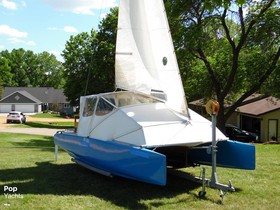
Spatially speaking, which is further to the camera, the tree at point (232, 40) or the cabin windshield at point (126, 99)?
the tree at point (232, 40)

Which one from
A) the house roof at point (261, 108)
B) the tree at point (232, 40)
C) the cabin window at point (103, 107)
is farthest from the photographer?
the house roof at point (261, 108)

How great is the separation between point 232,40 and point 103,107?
1547 centimetres

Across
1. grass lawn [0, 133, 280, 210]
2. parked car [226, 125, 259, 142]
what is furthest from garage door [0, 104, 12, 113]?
grass lawn [0, 133, 280, 210]

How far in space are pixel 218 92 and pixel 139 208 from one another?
17220 millimetres

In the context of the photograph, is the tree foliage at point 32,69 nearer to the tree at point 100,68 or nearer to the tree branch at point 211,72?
the tree at point 100,68

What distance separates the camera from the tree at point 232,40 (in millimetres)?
20109

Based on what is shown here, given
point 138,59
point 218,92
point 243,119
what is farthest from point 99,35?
point 138,59

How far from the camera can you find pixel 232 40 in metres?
22.1

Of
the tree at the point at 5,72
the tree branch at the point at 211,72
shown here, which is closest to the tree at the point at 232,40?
the tree branch at the point at 211,72

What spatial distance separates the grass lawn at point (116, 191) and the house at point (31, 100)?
215ft

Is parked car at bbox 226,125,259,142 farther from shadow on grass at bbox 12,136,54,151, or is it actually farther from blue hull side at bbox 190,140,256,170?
blue hull side at bbox 190,140,256,170

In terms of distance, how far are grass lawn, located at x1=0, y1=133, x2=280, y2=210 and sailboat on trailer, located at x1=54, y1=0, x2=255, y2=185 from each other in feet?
1.22

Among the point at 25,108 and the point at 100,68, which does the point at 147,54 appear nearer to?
the point at 100,68

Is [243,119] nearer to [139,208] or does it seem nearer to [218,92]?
[218,92]
